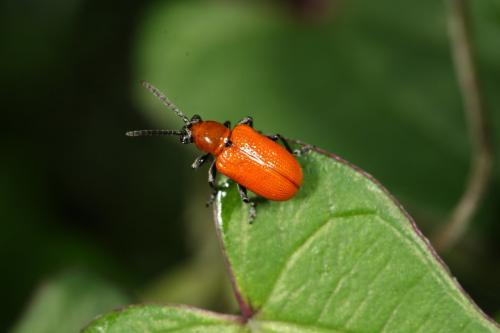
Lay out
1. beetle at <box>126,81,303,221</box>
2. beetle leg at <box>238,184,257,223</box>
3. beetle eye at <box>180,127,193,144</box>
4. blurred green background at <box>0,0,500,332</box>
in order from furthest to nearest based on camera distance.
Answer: blurred green background at <box>0,0,500,332</box> < beetle eye at <box>180,127,193,144</box> < beetle at <box>126,81,303,221</box> < beetle leg at <box>238,184,257,223</box>

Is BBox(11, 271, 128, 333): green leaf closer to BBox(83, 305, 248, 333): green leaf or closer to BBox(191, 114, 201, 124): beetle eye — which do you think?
BBox(83, 305, 248, 333): green leaf

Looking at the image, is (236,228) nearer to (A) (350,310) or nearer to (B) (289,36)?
(A) (350,310)

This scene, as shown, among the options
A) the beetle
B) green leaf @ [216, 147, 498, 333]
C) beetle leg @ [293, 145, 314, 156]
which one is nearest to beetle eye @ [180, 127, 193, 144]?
the beetle

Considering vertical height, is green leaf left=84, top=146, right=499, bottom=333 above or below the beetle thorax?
below

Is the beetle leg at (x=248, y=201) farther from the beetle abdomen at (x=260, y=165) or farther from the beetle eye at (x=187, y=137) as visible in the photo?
the beetle eye at (x=187, y=137)

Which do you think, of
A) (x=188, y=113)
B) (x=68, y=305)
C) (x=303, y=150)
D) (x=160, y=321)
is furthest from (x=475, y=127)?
(x=68, y=305)

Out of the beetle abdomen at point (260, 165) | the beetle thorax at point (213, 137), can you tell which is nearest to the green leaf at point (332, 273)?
the beetle abdomen at point (260, 165)
